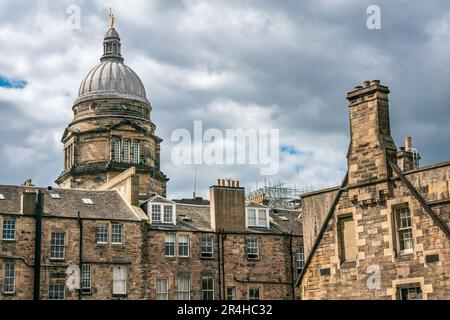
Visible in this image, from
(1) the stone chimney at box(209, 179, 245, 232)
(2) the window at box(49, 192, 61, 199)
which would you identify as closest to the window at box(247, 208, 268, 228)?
(1) the stone chimney at box(209, 179, 245, 232)

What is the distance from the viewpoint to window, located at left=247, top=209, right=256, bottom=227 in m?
51.9

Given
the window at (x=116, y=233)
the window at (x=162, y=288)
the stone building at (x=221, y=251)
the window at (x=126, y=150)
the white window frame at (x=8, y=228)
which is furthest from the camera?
Result: the window at (x=126, y=150)

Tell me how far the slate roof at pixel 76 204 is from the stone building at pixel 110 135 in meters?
12.3

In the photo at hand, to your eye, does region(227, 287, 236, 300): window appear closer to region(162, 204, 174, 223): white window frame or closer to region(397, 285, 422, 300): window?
region(162, 204, 174, 223): white window frame

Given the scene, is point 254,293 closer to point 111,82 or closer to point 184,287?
point 184,287

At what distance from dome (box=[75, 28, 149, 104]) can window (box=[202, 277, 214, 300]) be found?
77.4ft

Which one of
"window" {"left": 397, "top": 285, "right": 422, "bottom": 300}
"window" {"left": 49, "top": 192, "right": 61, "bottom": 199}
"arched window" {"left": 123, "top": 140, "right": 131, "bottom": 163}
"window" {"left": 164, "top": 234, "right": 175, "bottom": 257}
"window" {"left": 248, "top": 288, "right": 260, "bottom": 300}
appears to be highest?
"arched window" {"left": 123, "top": 140, "right": 131, "bottom": 163}

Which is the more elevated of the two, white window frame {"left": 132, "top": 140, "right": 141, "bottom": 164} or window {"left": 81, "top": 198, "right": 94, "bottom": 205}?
white window frame {"left": 132, "top": 140, "right": 141, "bottom": 164}

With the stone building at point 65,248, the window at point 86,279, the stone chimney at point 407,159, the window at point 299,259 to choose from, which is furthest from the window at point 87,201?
the stone chimney at point 407,159

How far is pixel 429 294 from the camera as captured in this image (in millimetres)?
24688

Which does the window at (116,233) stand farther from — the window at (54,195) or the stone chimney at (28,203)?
the stone chimney at (28,203)

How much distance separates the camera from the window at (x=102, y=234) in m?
46.9

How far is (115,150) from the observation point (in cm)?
6550
